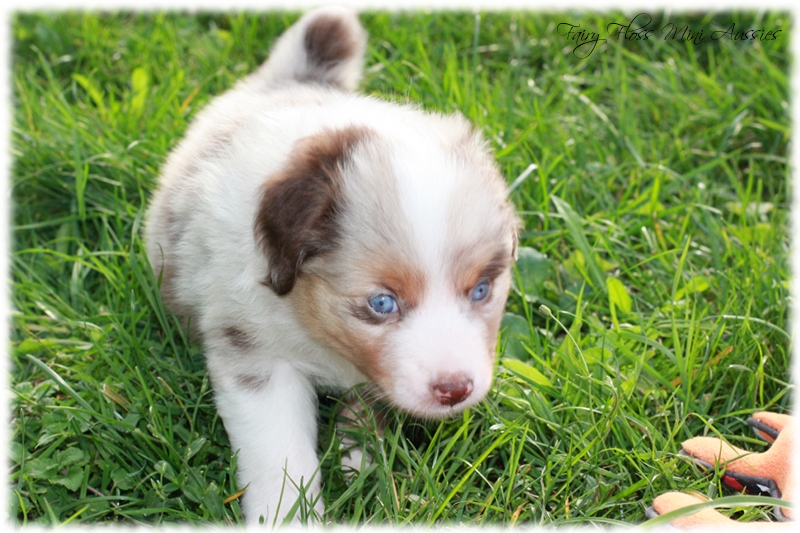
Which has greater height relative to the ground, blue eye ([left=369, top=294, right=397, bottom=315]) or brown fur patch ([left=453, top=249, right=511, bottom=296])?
brown fur patch ([left=453, top=249, right=511, bottom=296])

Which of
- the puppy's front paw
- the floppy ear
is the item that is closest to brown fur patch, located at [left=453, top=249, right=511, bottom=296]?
the floppy ear

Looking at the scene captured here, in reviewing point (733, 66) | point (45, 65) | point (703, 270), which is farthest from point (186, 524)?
point (733, 66)

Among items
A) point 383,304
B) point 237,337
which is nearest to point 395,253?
point 383,304

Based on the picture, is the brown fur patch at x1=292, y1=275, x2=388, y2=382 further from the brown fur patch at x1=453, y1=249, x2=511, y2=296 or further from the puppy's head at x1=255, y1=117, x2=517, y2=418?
the brown fur patch at x1=453, y1=249, x2=511, y2=296

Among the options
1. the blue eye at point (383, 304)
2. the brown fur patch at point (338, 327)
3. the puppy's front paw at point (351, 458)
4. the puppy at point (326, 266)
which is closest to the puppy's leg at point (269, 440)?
the puppy at point (326, 266)

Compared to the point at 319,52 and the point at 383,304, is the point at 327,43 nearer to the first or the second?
the point at 319,52

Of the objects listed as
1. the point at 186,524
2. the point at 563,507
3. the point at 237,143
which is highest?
the point at 237,143

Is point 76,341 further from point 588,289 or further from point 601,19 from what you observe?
point 601,19
